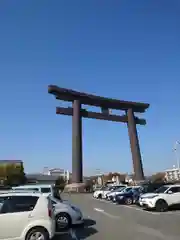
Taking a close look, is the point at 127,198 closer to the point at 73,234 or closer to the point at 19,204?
the point at 73,234

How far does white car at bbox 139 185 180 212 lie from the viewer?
62.3 feet

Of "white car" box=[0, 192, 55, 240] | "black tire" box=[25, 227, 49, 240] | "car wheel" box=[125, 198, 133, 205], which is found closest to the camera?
"white car" box=[0, 192, 55, 240]

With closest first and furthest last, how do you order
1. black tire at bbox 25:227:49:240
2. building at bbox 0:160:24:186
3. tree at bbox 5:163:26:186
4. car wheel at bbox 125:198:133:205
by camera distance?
black tire at bbox 25:227:49:240 < car wheel at bbox 125:198:133:205 < tree at bbox 5:163:26:186 < building at bbox 0:160:24:186

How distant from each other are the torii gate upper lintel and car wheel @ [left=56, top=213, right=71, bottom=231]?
45.8 meters

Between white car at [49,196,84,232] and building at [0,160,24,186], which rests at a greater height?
building at [0,160,24,186]

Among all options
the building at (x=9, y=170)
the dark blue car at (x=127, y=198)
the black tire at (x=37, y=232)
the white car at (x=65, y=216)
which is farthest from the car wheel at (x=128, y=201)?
the building at (x=9, y=170)

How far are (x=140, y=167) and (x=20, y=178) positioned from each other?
35.5m

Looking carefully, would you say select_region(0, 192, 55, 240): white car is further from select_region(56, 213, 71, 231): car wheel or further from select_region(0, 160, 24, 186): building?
select_region(0, 160, 24, 186): building

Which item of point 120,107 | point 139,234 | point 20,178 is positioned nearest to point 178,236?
point 139,234

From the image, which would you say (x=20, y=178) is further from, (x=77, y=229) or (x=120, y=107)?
(x=77, y=229)

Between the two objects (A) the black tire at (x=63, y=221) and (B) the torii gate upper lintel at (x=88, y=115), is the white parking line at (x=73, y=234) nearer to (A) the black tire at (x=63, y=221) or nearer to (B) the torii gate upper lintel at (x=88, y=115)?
(A) the black tire at (x=63, y=221)

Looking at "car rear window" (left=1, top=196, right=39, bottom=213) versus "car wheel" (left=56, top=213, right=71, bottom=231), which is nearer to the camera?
"car rear window" (left=1, top=196, right=39, bottom=213)

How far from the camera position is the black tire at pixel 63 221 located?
40.1ft

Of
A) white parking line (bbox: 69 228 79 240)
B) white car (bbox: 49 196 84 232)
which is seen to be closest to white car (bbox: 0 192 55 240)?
white parking line (bbox: 69 228 79 240)
